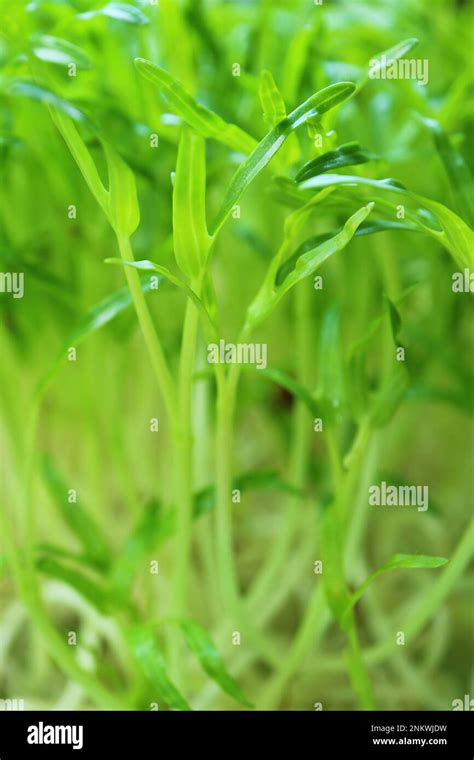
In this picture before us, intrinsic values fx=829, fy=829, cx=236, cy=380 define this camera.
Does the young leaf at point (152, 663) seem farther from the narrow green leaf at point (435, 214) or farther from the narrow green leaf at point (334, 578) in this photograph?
the narrow green leaf at point (435, 214)

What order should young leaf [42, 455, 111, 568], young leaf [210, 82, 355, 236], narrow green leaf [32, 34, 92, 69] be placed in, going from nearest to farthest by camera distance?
young leaf [210, 82, 355, 236]
narrow green leaf [32, 34, 92, 69]
young leaf [42, 455, 111, 568]

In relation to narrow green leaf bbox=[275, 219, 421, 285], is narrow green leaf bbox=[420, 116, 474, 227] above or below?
above

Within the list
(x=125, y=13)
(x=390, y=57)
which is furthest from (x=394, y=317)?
(x=125, y=13)

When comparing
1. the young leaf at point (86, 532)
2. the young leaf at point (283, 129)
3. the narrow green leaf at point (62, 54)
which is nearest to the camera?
the young leaf at point (283, 129)

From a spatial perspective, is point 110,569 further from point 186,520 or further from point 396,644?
point 396,644

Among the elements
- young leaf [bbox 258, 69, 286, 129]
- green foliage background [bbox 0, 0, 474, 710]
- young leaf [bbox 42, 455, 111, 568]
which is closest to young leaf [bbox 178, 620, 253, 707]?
green foliage background [bbox 0, 0, 474, 710]
